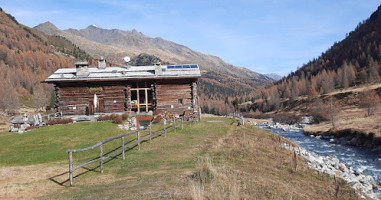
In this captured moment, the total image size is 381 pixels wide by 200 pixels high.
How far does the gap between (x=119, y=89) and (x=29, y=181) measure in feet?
61.9

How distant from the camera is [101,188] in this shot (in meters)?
8.55

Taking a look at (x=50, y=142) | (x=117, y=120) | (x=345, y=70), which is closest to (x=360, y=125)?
(x=117, y=120)

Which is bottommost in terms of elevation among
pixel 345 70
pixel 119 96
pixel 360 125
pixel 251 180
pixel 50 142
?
pixel 360 125

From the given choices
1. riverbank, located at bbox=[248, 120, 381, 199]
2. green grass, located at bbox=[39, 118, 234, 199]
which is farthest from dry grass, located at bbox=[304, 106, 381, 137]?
green grass, located at bbox=[39, 118, 234, 199]

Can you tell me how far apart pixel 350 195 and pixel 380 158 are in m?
18.3

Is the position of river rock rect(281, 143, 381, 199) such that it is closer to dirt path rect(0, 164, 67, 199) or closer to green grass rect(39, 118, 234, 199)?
green grass rect(39, 118, 234, 199)

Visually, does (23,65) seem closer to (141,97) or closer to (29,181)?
(141,97)

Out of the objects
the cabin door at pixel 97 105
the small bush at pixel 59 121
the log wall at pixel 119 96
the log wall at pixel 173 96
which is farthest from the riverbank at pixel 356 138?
the small bush at pixel 59 121

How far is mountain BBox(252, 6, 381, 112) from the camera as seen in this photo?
116 metres

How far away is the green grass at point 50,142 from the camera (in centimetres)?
1365

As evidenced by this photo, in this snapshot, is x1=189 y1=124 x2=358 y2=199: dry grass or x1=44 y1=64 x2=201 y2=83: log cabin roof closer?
x1=189 y1=124 x2=358 y2=199: dry grass

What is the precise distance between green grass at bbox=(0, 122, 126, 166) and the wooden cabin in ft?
16.7

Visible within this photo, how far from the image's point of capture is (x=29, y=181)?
9.57 metres

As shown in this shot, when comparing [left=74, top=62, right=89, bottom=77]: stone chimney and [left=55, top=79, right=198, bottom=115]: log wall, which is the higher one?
[left=74, top=62, right=89, bottom=77]: stone chimney
